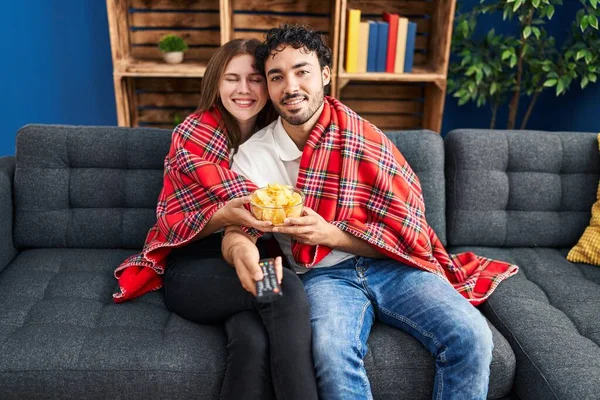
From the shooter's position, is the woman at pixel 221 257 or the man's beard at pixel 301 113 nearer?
the woman at pixel 221 257

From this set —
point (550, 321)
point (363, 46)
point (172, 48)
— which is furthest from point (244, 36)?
point (550, 321)

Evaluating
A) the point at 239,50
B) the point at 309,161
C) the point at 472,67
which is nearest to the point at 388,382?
the point at 309,161

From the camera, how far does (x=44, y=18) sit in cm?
285

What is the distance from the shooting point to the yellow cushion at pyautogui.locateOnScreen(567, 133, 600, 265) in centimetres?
181

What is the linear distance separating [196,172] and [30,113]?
1923 millimetres

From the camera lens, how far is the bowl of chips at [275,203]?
128cm

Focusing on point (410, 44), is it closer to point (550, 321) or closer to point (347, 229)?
point (347, 229)

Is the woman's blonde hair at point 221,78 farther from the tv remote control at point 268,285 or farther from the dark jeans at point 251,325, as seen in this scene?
the tv remote control at point 268,285

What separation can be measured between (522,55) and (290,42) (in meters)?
1.58

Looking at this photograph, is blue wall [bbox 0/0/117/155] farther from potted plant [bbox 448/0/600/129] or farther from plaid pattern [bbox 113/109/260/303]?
potted plant [bbox 448/0/600/129]

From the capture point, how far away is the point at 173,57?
2.78 m

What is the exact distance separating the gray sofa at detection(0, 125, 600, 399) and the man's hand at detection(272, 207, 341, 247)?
291 mm

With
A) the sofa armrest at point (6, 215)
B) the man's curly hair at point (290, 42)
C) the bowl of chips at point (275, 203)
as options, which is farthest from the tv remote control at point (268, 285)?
the sofa armrest at point (6, 215)

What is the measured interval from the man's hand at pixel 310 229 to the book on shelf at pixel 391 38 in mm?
1531
